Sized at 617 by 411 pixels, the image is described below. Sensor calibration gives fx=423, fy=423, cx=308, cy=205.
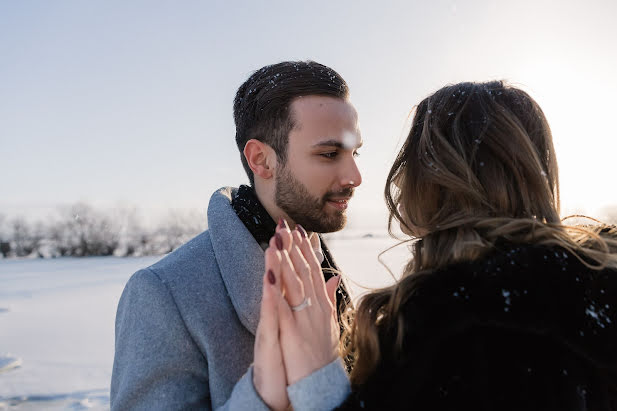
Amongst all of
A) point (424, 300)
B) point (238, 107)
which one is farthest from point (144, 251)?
point (424, 300)

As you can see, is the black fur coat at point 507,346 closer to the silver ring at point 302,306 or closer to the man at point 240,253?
the silver ring at point 302,306

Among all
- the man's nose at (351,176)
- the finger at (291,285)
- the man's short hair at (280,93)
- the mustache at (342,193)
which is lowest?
the finger at (291,285)

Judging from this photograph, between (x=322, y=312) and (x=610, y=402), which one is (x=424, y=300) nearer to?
(x=322, y=312)

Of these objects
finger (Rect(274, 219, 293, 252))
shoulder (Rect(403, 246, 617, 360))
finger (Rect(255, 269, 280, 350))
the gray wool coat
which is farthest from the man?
shoulder (Rect(403, 246, 617, 360))

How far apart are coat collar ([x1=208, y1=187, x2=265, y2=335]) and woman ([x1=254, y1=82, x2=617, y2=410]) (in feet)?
1.11

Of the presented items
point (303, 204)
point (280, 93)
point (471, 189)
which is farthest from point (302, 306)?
point (280, 93)

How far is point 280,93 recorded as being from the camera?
2.34 metres

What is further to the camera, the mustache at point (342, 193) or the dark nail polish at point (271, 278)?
the mustache at point (342, 193)

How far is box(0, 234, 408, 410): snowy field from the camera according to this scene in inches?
183

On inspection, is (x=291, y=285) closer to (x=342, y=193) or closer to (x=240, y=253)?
(x=240, y=253)

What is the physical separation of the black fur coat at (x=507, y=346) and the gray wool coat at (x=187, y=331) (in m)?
0.65

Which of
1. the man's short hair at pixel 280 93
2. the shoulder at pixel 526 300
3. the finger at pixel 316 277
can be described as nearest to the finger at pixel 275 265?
the finger at pixel 316 277

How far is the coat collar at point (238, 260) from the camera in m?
1.71

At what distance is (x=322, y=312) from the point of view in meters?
1.32
